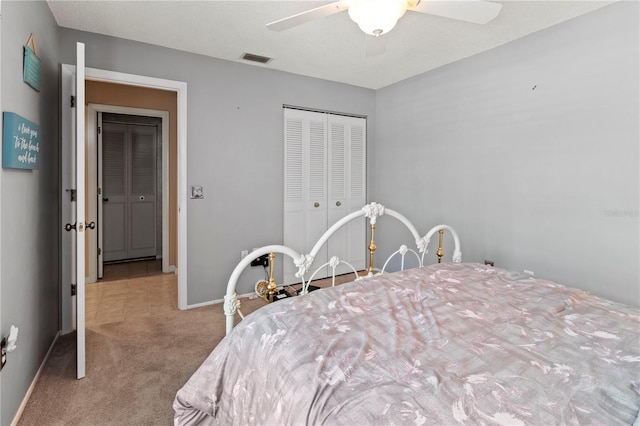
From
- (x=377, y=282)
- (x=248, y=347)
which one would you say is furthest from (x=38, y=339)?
(x=377, y=282)

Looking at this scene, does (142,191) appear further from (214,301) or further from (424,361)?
(424,361)

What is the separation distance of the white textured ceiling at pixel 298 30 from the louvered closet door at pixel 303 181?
64 cm

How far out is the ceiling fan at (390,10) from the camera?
Answer: 155 centimetres

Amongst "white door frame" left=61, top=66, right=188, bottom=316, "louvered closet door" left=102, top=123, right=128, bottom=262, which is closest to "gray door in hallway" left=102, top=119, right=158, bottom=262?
"louvered closet door" left=102, top=123, right=128, bottom=262

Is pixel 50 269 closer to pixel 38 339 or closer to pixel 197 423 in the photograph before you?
pixel 38 339

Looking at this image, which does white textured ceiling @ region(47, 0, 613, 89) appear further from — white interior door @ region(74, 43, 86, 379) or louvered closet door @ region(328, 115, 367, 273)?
louvered closet door @ region(328, 115, 367, 273)

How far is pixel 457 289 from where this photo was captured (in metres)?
1.68

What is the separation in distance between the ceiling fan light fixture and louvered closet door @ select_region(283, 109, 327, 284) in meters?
2.16

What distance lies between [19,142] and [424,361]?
2.04m

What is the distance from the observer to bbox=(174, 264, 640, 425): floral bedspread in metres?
0.84

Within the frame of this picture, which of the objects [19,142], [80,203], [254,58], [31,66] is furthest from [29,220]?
[254,58]

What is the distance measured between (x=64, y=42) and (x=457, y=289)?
10.8ft

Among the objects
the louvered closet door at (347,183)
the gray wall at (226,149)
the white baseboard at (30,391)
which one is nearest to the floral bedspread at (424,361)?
the white baseboard at (30,391)

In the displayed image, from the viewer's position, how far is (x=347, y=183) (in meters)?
4.20
